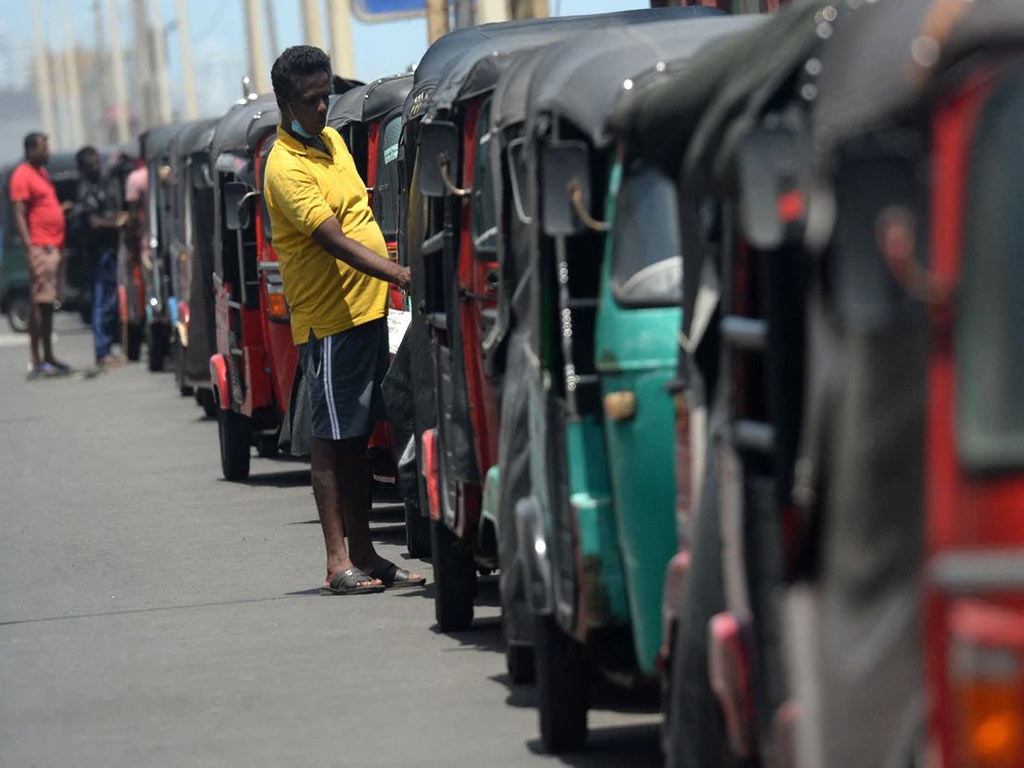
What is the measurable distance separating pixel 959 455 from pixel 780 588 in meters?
0.79

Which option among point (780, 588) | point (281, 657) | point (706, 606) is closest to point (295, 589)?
point (281, 657)

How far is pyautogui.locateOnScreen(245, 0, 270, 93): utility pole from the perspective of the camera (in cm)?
4516

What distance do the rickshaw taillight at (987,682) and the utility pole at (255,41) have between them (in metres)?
41.9

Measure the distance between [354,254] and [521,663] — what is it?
245 cm

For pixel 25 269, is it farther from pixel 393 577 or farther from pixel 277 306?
pixel 393 577

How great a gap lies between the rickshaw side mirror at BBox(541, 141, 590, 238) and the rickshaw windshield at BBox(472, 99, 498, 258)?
1892mm

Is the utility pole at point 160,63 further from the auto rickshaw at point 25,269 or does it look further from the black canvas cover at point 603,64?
the black canvas cover at point 603,64

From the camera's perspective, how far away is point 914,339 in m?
3.67

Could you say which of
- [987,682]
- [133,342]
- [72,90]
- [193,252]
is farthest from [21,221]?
[72,90]

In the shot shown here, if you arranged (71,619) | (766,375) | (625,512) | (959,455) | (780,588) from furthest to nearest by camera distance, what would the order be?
(71,619) < (625,512) < (766,375) < (780,588) < (959,455)

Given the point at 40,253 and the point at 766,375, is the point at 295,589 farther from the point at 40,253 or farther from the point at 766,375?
the point at 40,253

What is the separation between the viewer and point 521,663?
26.0ft

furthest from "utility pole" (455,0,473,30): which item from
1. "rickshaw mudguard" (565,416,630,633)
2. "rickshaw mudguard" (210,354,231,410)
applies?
"rickshaw mudguard" (565,416,630,633)

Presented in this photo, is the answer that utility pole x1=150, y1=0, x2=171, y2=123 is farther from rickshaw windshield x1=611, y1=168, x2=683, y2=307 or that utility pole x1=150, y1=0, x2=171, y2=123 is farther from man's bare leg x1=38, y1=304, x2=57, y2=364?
rickshaw windshield x1=611, y1=168, x2=683, y2=307
